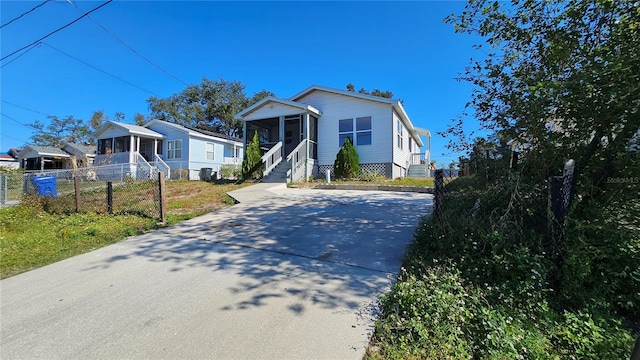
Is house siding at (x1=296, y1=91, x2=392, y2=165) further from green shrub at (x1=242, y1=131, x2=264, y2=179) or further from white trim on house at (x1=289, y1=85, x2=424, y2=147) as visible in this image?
green shrub at (x1=242, y1=131, x2=264, y2=179)

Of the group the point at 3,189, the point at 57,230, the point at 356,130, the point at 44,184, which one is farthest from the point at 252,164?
the point at 3,189

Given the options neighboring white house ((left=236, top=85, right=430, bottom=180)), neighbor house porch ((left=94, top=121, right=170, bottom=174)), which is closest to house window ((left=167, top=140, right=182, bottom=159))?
neighbor house porch ((left=94, top=121, right=170, bottom=174))

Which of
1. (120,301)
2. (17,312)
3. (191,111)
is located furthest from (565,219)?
(191,111)

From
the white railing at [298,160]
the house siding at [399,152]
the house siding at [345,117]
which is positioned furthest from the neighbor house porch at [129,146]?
the house siding at [399,152]

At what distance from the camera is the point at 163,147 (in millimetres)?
22406

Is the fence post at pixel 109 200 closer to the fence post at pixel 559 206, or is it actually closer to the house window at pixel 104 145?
the fence post at pixel 559 206

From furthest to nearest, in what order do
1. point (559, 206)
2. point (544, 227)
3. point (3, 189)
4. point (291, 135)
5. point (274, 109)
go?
point (291, 135)
point (274, 109)
point (3, 189)
point (544, 227)
point (559, 206)

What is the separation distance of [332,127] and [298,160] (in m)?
2.87

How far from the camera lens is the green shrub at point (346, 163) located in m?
14.0

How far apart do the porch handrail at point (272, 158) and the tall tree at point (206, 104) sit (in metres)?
21.7

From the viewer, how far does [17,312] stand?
9.37 feet

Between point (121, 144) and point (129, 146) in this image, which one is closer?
point (129, 146)

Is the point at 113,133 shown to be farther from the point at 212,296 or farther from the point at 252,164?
the point at 212,296

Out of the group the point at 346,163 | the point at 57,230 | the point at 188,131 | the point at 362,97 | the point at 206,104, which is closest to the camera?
the point at 57,230
